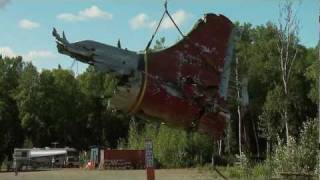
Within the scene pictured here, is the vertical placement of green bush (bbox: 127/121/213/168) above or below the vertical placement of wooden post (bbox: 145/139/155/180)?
above

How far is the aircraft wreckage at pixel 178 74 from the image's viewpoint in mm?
6746

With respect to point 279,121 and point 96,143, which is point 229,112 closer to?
point 279,121

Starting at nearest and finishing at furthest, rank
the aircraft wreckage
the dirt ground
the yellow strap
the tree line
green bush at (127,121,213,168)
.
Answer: the aircraft wreckage
the yellow strap
the dirt ground
green bush at (127,121,213,168)
the tree line

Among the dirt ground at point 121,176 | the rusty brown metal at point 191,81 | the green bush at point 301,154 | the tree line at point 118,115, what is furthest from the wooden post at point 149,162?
the tree line at point 118,115

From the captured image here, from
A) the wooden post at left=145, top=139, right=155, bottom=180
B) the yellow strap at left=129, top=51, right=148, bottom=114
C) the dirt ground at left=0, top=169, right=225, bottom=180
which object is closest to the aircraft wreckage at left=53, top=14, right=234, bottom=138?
the yellow strap at left=129, top=51, right=148, bottom=114

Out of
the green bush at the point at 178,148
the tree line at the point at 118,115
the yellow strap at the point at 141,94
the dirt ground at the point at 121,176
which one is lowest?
the dirt ground at the point at 121,176

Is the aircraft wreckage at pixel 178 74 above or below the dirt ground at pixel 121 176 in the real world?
above

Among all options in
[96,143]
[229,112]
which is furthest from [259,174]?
[96,143]

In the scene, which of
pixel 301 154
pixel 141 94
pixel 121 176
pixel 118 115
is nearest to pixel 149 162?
pixel 141 94

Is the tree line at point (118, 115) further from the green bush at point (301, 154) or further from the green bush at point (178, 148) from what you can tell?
the green bush at point (301, 154)

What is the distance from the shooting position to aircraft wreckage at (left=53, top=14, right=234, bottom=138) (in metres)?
6.75

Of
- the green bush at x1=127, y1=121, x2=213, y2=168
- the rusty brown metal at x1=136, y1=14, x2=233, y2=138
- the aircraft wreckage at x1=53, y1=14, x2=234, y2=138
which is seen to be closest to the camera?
the aircraft wreckage at x1=53, y1=14, x2=234, y2=138

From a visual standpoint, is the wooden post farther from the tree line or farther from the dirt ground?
the tree line

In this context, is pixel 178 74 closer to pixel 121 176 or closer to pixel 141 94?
pixel 141 94
